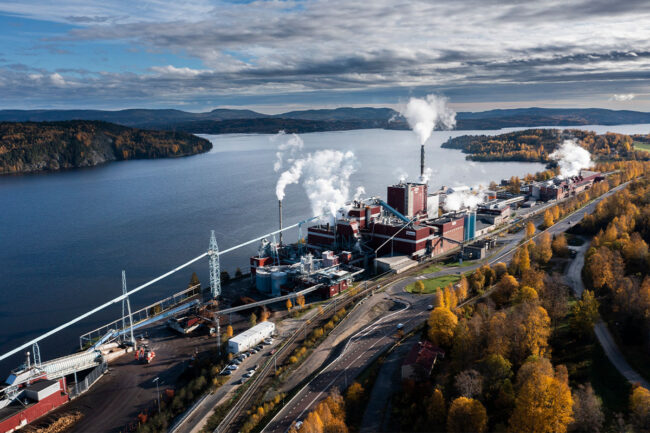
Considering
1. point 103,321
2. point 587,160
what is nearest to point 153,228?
point 103,321

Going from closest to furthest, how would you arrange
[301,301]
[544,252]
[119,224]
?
[301,301] < [544,252] < [119,224]

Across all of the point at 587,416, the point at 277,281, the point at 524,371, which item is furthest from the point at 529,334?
the point at 277,281

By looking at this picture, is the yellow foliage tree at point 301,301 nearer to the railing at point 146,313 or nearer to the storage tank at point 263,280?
the storage tank at point 263,280

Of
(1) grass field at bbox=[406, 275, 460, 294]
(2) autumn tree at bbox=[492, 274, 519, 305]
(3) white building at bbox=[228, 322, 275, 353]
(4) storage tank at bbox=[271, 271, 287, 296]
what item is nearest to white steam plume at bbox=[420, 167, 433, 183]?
(1) grass field at bbox=[406, 275, 460, 294]

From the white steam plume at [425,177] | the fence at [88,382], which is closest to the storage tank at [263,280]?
the fence at [88,382]

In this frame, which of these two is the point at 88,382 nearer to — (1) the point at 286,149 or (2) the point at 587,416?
(2) the point at 587,416

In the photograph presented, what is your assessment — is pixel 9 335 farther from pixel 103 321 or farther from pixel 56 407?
pixel 56 407

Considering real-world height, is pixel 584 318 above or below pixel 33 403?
above
